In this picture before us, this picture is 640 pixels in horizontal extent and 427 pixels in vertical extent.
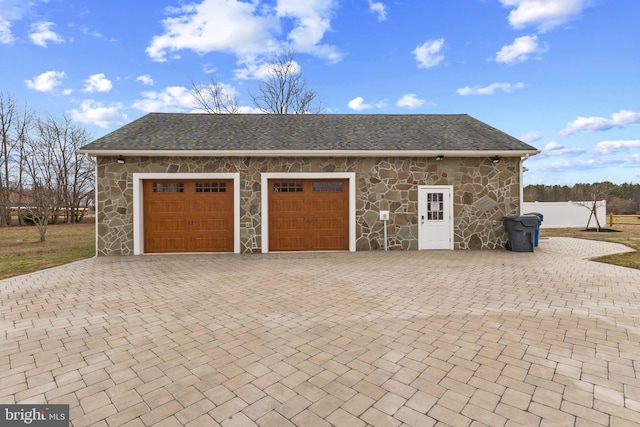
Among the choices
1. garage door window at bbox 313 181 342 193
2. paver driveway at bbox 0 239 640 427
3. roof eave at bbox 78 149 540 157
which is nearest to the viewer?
paver driveway at bbox 0 239 640 427

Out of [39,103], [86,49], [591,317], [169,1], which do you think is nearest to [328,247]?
[591,317]

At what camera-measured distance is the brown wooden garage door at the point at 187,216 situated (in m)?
9.52

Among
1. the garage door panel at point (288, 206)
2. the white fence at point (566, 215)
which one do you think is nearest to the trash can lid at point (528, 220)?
the garage door panel at point (288, 206)

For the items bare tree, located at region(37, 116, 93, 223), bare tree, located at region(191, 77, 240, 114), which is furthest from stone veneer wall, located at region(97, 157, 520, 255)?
bare tree, located at region(37, 116, 93, 223)

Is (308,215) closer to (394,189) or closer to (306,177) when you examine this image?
(306,177)

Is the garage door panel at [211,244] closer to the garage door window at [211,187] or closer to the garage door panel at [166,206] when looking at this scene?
the garage door panel at [166,206]

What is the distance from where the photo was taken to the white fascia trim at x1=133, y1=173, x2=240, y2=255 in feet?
30.5

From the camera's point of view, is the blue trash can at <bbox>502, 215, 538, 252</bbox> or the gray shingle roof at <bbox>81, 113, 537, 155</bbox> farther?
the gray shingle roof at <bbox>81, 113, 537, 155</bbox>

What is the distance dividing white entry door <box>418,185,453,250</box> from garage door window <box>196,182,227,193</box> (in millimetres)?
6297

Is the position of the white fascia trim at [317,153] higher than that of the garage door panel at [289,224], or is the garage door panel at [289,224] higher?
the white fascia trim at [317,153]

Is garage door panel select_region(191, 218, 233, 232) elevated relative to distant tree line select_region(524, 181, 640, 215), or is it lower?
lower

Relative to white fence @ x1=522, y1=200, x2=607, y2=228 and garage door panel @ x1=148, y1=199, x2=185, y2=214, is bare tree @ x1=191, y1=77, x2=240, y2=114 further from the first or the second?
white fence @ x1=522, y1=200, x2=607, y2=228

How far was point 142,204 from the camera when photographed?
942 cm

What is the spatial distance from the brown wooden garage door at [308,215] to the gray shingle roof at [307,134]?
48.6 inches
